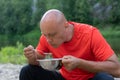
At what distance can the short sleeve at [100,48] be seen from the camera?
3.28 metres

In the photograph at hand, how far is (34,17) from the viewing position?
56.6 meters

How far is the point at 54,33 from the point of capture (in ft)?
10.8

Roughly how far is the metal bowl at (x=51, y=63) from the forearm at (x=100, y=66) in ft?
0.62

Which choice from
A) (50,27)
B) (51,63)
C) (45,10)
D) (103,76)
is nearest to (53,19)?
(50,27)

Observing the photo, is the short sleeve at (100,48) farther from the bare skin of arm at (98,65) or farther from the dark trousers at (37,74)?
the dark trousers at (37,74)

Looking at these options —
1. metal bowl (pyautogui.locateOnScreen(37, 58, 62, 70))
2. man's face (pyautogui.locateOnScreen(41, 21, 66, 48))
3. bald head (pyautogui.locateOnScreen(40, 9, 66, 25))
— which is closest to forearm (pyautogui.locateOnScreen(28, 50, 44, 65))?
metal bowl (pyautogui.locateOnScreen(37, 58, 62, 70))

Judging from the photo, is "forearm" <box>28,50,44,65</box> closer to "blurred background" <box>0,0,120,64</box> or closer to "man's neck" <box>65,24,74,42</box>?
"man's neck" <box>65,24,74,42</box>

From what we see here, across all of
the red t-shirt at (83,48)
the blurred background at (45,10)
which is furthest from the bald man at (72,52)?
the blurred background at (45,10)

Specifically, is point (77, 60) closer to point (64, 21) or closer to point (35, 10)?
point (64, 21)

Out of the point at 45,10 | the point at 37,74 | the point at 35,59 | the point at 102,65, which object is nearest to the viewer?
the point at 102,65

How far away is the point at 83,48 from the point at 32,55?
0.44 metres

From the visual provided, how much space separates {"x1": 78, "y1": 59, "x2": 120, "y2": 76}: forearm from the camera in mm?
3273

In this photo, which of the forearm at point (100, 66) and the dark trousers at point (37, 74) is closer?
the forearm at point (100, 66)

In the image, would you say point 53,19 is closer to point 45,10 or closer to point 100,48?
point 100,48
